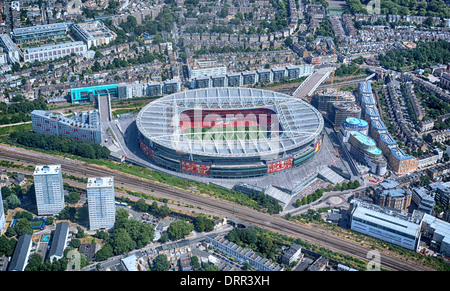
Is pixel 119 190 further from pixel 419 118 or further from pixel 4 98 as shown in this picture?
pixel 419 118

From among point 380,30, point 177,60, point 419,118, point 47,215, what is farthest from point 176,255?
point 380,30

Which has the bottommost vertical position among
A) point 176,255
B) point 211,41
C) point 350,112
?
point 176,255

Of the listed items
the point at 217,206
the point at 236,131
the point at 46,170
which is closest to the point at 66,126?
the point at 46,170

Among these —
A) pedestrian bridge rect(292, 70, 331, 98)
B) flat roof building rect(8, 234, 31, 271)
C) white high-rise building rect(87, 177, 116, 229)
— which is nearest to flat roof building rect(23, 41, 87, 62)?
pedestrian bridge rect(292, 70, 331, 98)

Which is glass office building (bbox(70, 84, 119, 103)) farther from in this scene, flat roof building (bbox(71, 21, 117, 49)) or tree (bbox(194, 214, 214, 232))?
tree (bbox(194, 214, 214, 232))

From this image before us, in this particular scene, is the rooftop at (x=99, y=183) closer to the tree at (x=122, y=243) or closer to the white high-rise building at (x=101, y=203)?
the white high-rise building at (x=101, y=203)

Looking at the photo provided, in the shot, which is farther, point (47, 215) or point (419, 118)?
point (419, 118)

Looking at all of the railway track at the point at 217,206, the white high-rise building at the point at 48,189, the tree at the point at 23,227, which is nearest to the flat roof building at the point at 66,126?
the railway track at the point at 217,206

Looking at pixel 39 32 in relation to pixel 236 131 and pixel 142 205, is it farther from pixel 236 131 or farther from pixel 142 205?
pixel 142 205
